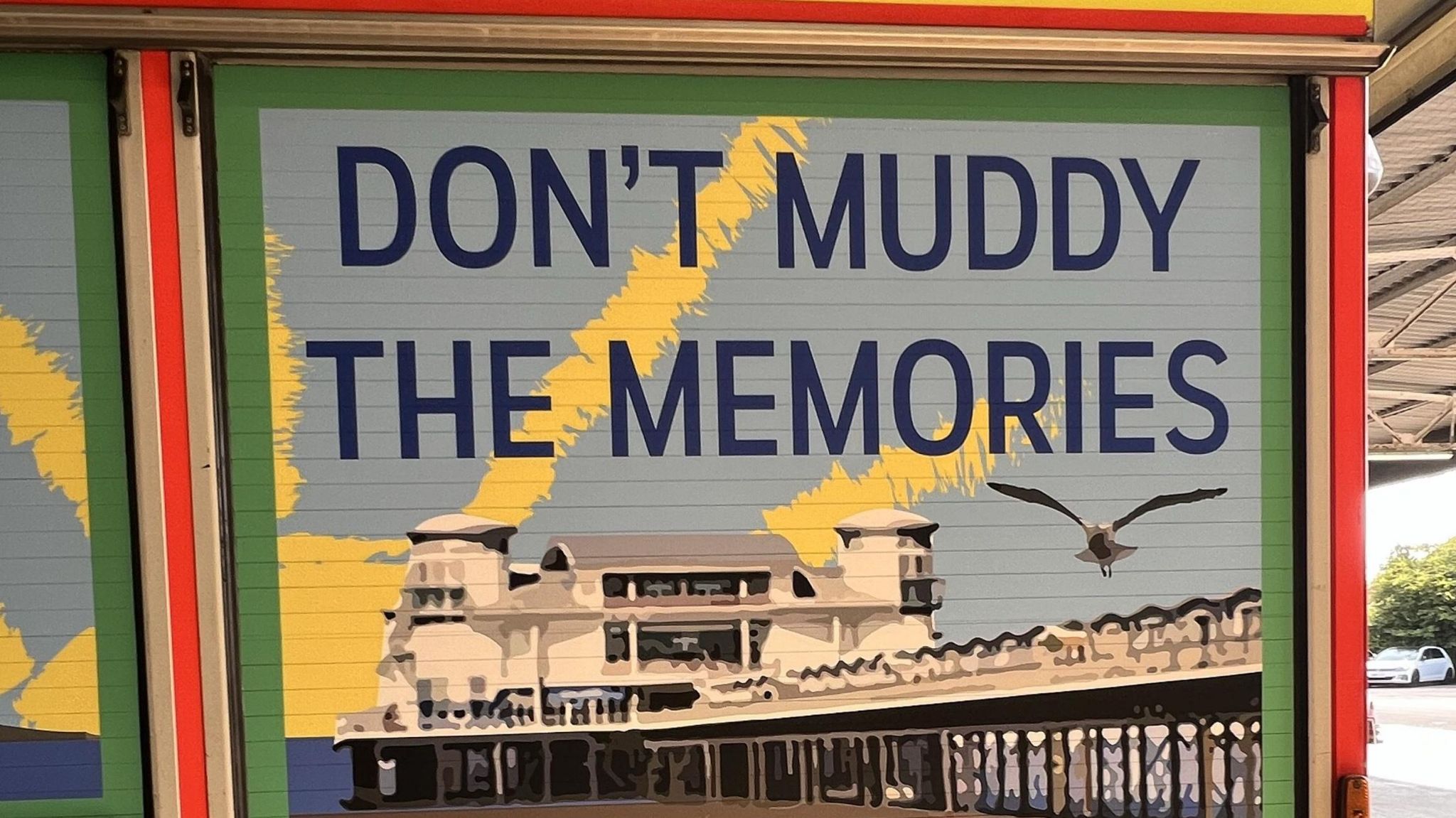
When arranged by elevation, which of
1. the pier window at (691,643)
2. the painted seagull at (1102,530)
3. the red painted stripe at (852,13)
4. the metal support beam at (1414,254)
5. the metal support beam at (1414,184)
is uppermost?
the metal support beam at (1414,184)

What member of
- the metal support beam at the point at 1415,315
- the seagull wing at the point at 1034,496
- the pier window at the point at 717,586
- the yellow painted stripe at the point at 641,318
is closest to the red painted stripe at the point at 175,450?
the yellow painted stripe at the point at 641,318

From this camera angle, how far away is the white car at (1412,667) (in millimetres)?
16172

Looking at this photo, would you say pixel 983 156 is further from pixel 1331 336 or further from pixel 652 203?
pixel 1331 336

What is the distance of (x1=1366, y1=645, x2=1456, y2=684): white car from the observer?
53.1ft

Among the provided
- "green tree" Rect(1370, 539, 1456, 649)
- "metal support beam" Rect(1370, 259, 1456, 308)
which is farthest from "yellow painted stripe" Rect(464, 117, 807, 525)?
"green tree" Rect(1370, 539, 1456, 649)

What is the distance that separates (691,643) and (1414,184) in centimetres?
655

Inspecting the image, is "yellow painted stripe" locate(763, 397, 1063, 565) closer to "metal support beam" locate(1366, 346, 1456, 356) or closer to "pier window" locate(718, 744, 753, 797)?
"pier window" locate(718, 744, 753, 797)

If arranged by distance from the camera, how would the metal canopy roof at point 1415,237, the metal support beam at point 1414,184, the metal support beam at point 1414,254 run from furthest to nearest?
the metal support beam at point 1414,254 → the metal support beam at point 1414,184 → the metal canopy roof at point 1415,237

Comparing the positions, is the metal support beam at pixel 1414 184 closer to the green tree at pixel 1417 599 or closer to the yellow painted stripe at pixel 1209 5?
the yellow painted stripe at pixel 1209 5

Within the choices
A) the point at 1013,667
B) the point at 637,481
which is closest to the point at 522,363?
the point at 637,481

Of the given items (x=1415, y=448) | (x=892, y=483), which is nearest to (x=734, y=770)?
(x=892, y=483)

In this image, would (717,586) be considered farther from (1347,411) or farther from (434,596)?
(1347,411)

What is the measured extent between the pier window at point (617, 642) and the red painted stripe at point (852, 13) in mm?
1010

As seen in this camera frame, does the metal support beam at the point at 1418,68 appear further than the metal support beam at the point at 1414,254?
No
